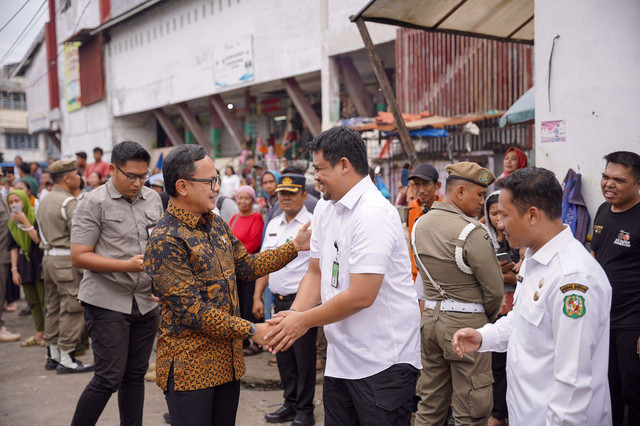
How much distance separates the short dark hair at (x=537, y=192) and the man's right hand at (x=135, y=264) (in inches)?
92.0

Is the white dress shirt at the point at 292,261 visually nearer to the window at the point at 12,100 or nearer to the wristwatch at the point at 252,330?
the wristwatch at the point at 252,330

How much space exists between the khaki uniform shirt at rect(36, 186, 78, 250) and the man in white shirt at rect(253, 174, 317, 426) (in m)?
2.55

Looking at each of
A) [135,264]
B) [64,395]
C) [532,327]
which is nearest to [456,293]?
[532,327]

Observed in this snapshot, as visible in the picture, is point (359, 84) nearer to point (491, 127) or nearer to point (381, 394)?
point (491, 127)

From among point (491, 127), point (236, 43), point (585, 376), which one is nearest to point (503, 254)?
point (585, 376)

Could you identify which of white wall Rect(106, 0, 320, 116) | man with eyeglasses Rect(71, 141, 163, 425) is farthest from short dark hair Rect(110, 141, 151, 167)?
white wall Rect(106, 0, 320, 116)

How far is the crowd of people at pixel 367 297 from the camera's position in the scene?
2.19 meters

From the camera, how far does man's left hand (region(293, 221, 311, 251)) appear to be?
337 centimetres

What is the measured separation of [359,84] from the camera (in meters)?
14.7

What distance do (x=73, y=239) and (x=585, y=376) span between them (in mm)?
3232

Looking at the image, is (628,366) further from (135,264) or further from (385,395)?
(135,264)

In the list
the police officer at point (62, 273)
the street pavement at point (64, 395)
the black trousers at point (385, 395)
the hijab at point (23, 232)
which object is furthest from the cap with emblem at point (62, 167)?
the black trousers at point (385, 395)

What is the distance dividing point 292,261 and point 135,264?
1.71 meters

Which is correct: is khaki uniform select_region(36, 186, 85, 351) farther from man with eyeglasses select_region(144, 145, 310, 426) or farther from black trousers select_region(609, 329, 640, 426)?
black trousers select_region(609, 329, 640, 426)
